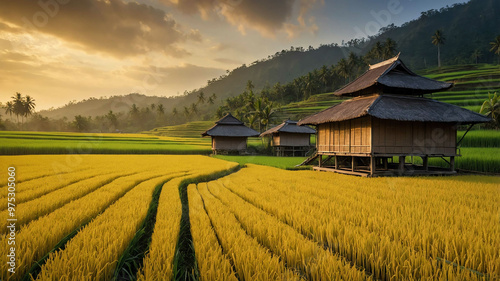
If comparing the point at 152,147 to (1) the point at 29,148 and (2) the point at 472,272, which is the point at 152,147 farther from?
(2) the point at 472,272

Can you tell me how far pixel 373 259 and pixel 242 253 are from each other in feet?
5.08

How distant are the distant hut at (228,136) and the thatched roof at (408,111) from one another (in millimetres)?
19038

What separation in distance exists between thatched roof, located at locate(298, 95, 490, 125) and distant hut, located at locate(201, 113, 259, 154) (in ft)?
62.5

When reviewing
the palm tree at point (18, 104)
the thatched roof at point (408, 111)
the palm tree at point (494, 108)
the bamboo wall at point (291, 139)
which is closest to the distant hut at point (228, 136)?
the bamboo wall at point (291, 139)

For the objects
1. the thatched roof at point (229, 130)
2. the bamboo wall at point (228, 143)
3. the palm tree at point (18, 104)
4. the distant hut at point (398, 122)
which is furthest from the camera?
the palm tree at point (18, 104)

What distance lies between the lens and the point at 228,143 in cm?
3334

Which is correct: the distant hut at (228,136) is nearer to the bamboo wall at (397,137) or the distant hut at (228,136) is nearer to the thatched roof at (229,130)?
the thatched roof at (229,130)

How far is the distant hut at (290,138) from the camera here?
30.7 m

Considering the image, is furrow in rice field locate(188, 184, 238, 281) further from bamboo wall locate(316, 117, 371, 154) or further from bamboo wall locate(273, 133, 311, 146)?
bamboo wall locate(273, 133, 311, 146)

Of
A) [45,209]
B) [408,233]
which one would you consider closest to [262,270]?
[408,233]

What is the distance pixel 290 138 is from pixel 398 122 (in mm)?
18616

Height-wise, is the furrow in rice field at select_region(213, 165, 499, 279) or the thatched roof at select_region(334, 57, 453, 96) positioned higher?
the thatched roof at select_region(334, 57, 453, 96)

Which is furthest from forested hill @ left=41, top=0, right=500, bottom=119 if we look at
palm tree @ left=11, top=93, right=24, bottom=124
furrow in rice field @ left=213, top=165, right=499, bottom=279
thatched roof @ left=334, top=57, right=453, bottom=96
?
furrow in rice field @ left=213, top=165, right=499, bottom=279

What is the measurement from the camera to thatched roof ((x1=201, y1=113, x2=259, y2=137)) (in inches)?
1268
